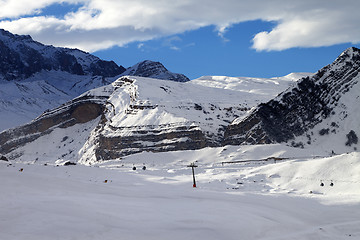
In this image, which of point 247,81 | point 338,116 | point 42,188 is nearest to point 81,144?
point 338,116

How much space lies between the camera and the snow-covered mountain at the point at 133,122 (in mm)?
92938

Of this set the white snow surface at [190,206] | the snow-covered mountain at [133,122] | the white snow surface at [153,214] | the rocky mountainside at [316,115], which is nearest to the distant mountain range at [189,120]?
the rocky mountainside at [316,115]

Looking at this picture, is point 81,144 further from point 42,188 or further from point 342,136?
point 42,188

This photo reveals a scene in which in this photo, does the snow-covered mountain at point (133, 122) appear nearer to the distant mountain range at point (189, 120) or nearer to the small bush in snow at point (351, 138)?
the distant mountain range at point (189, 120)

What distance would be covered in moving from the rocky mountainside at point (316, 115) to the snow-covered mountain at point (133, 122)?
8489 mm

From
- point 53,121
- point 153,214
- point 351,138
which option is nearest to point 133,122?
point 53,121

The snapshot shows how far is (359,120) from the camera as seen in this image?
80.4 meters

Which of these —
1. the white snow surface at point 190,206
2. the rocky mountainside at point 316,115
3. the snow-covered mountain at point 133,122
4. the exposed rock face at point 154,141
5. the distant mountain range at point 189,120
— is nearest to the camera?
the white snow surface at point 190,206

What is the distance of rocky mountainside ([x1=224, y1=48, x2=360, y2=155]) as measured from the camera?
80.6 m

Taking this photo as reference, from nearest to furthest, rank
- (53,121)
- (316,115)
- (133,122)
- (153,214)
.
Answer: (153,214), (316,115), (133,122), (53,121)

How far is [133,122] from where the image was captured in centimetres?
10094

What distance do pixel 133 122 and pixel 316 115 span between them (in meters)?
40.3

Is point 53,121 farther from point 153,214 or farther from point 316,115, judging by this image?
point 153,214

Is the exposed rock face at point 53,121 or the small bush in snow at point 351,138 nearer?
the small bush in snow at point 351,138
